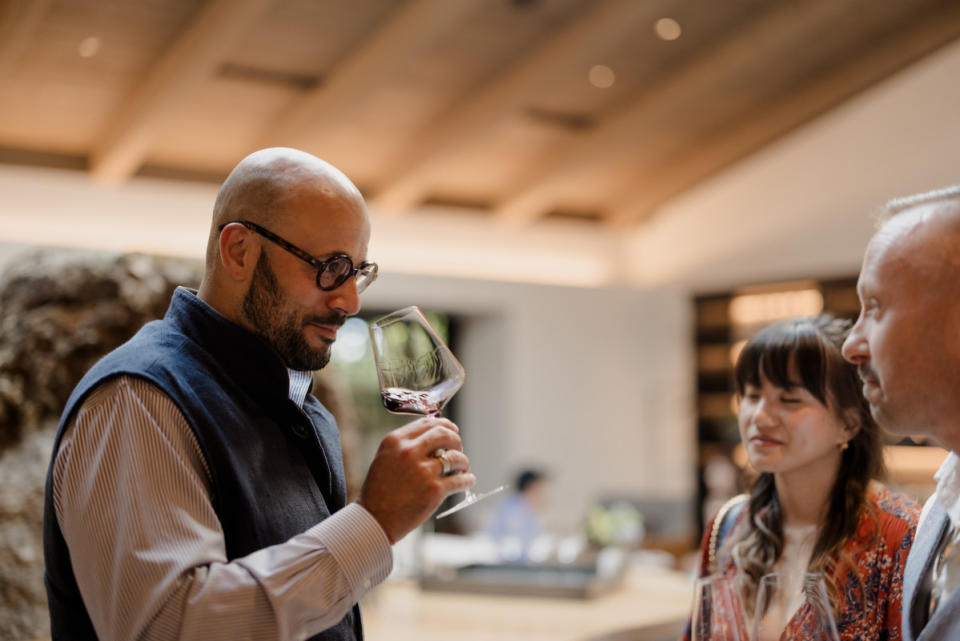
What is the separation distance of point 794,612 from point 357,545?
52cm

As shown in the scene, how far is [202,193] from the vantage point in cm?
811

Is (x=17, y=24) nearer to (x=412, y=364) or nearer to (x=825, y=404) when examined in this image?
(x=412, y=364)

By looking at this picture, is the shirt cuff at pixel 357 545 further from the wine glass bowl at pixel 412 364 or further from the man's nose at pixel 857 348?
the man's nose at pixel 857 348

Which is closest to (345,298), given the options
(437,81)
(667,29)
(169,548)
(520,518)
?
(169,548)

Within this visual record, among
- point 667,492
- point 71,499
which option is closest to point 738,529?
point 71,499

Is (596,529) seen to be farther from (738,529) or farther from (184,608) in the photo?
(184,608)

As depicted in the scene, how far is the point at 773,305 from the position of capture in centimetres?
965

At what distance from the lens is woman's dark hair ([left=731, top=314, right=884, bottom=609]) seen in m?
1.71

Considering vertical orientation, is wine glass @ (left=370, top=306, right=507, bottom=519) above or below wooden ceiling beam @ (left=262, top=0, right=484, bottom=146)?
below

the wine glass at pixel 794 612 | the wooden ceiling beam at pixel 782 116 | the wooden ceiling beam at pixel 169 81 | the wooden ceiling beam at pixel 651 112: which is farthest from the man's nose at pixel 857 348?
the wooden ceiling beam at pixel 782 116

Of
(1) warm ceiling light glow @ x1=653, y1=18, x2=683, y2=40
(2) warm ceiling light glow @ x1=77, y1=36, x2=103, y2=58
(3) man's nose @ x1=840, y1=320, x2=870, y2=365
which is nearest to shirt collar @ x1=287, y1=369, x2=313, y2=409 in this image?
(3) man's nose @ x1=840, y1=320, x2=870, y2=365

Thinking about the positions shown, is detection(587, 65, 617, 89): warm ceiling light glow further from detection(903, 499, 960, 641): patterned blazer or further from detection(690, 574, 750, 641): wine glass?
detection(690, 574, 750, 641): wine glass

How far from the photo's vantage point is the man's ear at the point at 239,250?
1382 mm

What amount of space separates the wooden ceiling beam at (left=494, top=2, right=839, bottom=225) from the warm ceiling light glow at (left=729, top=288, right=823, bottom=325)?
1.83 m
